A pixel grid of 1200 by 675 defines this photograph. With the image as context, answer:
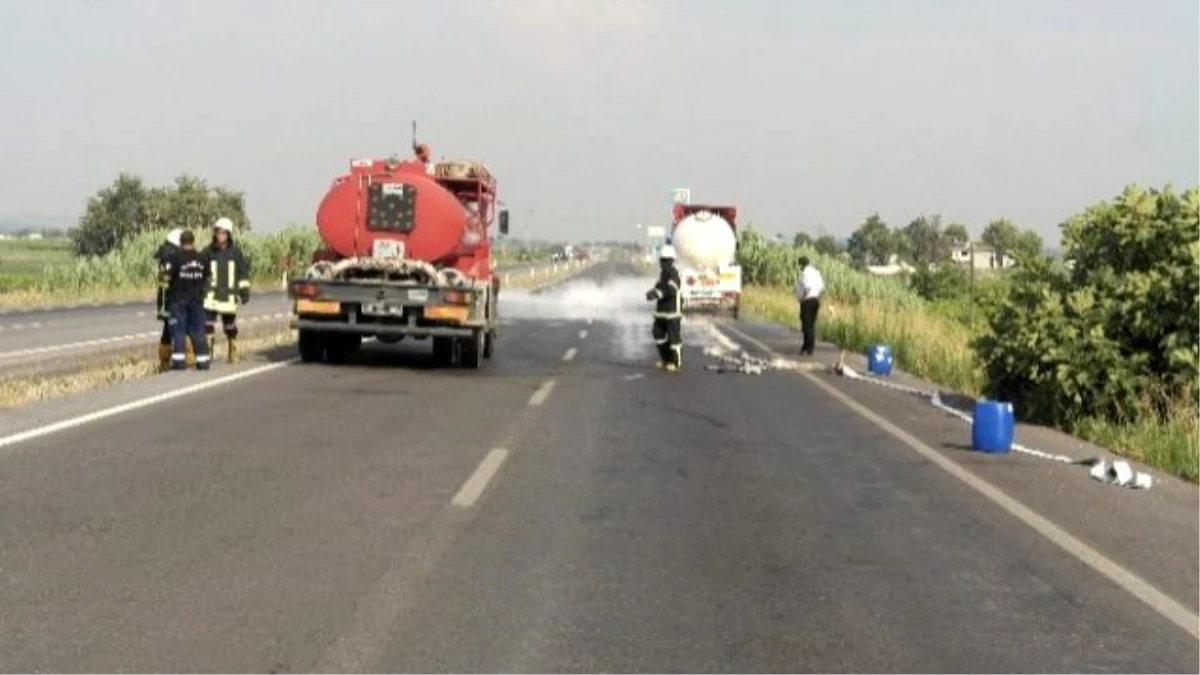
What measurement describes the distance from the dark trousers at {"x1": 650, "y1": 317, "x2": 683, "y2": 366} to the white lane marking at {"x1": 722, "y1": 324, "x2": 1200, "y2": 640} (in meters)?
6.83

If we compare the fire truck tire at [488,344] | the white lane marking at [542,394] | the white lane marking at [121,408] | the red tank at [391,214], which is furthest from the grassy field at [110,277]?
the white lane marking at [542,394]

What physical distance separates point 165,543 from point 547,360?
45.9ft

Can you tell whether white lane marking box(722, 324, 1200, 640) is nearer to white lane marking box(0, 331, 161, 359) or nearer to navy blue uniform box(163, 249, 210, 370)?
navy blue uniform box(163, 249, 210, 370)

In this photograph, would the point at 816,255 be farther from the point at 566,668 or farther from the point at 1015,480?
the point at 566,668

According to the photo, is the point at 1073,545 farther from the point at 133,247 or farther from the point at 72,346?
the point at 133,247

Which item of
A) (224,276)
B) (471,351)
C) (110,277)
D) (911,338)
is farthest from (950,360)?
(110,277)

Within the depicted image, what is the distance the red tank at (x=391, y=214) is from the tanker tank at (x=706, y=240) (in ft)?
62.6

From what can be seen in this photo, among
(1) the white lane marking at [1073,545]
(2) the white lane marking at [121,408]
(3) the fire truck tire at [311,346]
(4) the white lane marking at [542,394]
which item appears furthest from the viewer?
(3) the fire truck tire at [311,346]

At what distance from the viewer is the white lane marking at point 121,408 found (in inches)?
411

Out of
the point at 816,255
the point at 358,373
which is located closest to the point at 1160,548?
the point at 358,373

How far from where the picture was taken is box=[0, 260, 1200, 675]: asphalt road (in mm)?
4977

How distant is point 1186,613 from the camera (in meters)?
5.68

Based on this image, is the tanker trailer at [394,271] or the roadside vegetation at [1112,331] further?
the tanker trailer at [394,271]

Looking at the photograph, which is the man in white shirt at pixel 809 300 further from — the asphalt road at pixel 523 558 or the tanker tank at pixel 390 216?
the asphalt road at pixel 523 558
